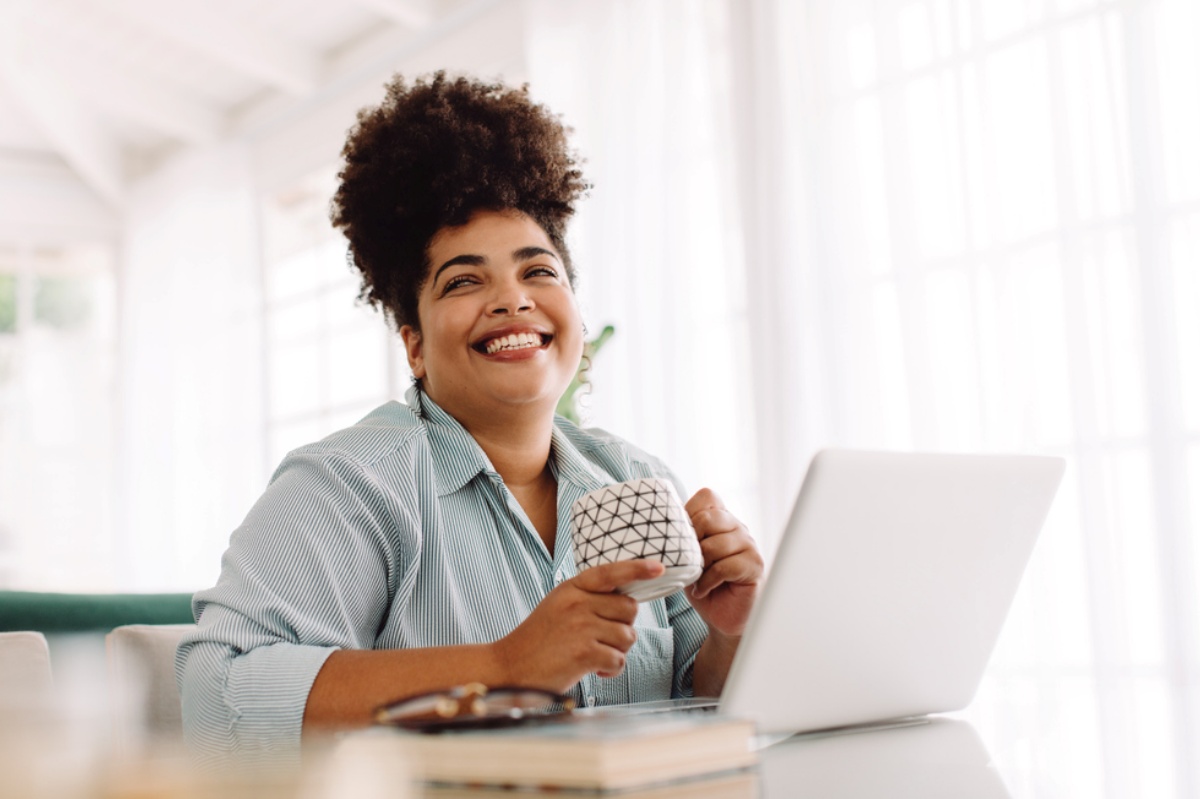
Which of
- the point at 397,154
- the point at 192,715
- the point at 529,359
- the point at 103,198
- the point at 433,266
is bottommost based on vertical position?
the point at 192,715

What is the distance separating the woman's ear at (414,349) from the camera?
168 centimetres

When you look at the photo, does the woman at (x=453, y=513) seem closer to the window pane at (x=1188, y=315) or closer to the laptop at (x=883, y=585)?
the laptop at (x=883, y=585)

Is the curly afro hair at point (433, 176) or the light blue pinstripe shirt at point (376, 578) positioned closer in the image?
the light blue pinstripe shirt at point (376, 578)

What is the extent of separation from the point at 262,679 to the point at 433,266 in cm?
65

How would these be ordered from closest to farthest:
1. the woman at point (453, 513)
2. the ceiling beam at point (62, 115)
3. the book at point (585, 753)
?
1. the book at point (585, 753)
2. the woman at point (453, 513)
3. the ceiling beam at point (62, 115)

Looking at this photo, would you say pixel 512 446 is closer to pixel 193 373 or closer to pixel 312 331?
pixel 312 331

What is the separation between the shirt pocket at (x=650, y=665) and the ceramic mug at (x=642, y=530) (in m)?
0.47

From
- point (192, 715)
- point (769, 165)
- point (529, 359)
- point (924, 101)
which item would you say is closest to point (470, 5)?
point (769, 165)

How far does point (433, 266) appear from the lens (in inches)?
62.6

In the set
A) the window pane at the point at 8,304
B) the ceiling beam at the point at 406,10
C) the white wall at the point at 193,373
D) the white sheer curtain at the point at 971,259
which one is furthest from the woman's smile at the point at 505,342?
the window pane at the point at 8,304

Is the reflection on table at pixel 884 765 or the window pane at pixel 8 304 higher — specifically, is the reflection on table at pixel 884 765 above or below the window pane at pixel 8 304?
below

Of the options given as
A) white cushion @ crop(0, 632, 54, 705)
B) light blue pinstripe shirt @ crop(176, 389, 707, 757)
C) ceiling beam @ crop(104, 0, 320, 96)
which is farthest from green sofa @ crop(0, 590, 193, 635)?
ceiling beam @ crop(104, 0, 320, 96)

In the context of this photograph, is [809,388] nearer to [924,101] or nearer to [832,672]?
[924,101]

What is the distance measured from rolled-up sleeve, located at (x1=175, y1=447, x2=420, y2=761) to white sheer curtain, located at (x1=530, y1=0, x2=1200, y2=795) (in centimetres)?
129
